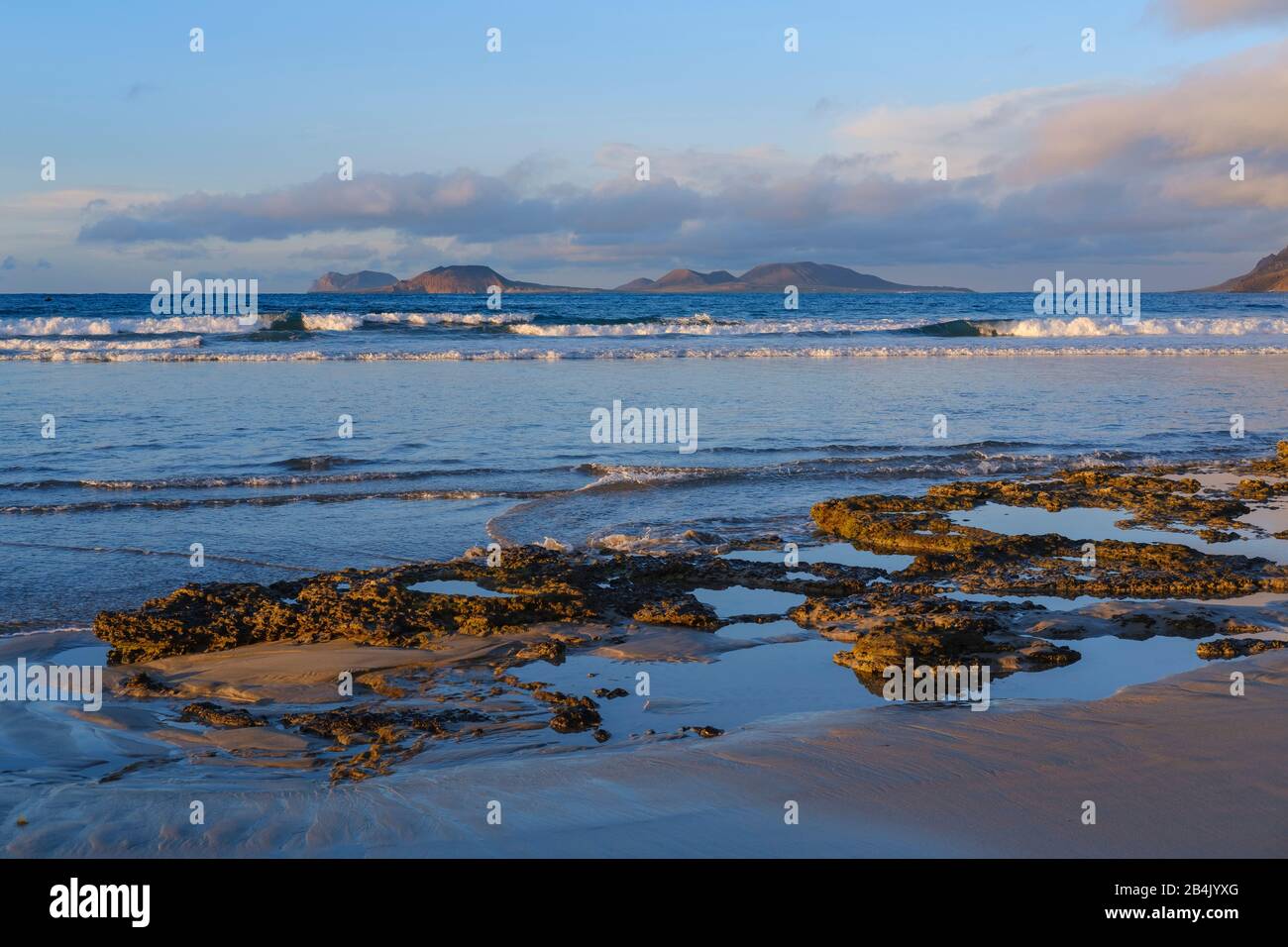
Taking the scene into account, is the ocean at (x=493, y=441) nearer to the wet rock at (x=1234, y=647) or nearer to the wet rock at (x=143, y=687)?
the wet rock at (x=143, y=687)

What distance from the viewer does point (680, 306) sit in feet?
230

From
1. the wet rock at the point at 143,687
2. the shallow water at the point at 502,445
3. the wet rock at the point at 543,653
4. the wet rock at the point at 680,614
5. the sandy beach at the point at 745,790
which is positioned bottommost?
the sandy beach at the point at 745,790

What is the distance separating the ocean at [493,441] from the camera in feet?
30.8

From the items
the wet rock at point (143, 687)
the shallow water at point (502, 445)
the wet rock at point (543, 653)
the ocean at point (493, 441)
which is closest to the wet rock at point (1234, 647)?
the shallow water at point (502, 445)

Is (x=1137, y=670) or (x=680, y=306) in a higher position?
(x=680, y=306)

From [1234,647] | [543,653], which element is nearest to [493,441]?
[543,653]

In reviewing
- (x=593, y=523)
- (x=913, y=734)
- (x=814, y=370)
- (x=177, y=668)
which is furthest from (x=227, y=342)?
(x=913, y=734)

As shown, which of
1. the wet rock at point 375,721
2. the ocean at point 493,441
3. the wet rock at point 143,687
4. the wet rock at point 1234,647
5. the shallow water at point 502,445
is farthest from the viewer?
the ocean at point 493,441

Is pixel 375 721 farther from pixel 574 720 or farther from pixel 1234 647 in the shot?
pixel 1234 647

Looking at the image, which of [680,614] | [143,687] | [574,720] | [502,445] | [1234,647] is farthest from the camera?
[502,445]

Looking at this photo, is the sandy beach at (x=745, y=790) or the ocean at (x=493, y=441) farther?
the ocean at (x=493, y=441)

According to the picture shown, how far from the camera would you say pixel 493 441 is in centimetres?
1492
